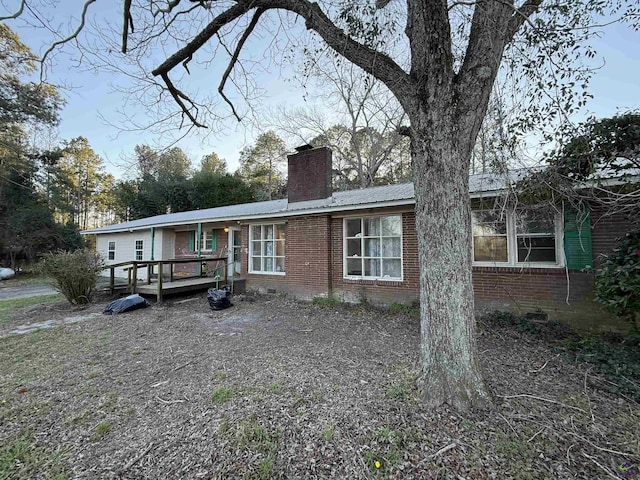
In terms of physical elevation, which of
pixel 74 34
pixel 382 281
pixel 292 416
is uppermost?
pixel 74 34

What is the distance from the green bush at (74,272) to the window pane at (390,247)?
322 inches

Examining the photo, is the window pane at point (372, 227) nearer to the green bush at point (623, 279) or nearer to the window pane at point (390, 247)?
the window pane at point (390, 247)

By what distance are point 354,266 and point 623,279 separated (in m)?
5.27

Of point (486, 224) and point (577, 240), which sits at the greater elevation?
point (486, 224)

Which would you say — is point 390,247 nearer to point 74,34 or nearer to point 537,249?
point 537,249

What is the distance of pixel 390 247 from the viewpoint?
298 inches

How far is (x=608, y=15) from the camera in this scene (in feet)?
14.1

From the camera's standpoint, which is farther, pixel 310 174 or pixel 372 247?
pixel 310 174

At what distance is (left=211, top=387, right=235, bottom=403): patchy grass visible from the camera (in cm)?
310

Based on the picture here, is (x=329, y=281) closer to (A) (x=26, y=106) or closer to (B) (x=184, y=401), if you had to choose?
(B) (x=184, y=401)

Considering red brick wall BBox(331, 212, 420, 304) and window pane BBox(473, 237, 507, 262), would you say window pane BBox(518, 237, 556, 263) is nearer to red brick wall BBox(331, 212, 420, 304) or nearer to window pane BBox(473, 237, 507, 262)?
window pane BBox(473, 237, 507, 262)

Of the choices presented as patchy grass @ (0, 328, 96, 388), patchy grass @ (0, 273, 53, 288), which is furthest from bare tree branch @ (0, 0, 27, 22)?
patchy grass @ (0, 273, 53, 288)

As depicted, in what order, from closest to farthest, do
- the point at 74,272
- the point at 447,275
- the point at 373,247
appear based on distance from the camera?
the point at 447,275
the point at 373,247
the point at 74,272

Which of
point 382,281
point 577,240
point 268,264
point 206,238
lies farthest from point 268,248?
point 577,240
